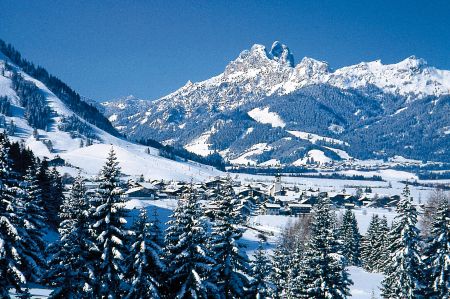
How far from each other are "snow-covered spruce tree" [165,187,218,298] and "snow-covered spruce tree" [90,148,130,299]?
3282mm

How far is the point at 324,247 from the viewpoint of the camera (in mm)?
35906

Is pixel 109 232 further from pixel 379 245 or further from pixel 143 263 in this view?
pixel 379 245

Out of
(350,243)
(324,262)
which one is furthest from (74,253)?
(350,243)

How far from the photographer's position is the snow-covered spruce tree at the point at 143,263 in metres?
28.5

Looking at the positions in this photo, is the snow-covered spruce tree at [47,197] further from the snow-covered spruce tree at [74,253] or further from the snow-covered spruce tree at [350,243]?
the snow-covered spruce tree at [350,243]

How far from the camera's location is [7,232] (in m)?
26.7

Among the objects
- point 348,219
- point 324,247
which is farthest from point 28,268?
point 348,219

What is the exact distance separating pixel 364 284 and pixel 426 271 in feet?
97.8

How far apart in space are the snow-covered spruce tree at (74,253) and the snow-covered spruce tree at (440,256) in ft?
96.1

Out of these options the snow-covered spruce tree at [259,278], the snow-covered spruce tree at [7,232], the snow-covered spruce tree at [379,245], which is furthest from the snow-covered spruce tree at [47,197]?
Result: the snow-covered spruce tree at [379,245]

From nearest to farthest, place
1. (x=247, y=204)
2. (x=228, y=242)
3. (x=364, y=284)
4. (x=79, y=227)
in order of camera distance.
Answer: (x=79, y=227) < (x=228, y=242) < (x=364, y=284) < (x=247, y=204)

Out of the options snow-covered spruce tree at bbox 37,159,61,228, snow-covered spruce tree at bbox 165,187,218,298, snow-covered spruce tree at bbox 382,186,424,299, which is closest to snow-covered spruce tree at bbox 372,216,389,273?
snow-covered spruce tree at bbox 382,186,424,299

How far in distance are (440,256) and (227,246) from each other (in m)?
19.9

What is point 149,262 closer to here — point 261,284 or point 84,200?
point 84,200
